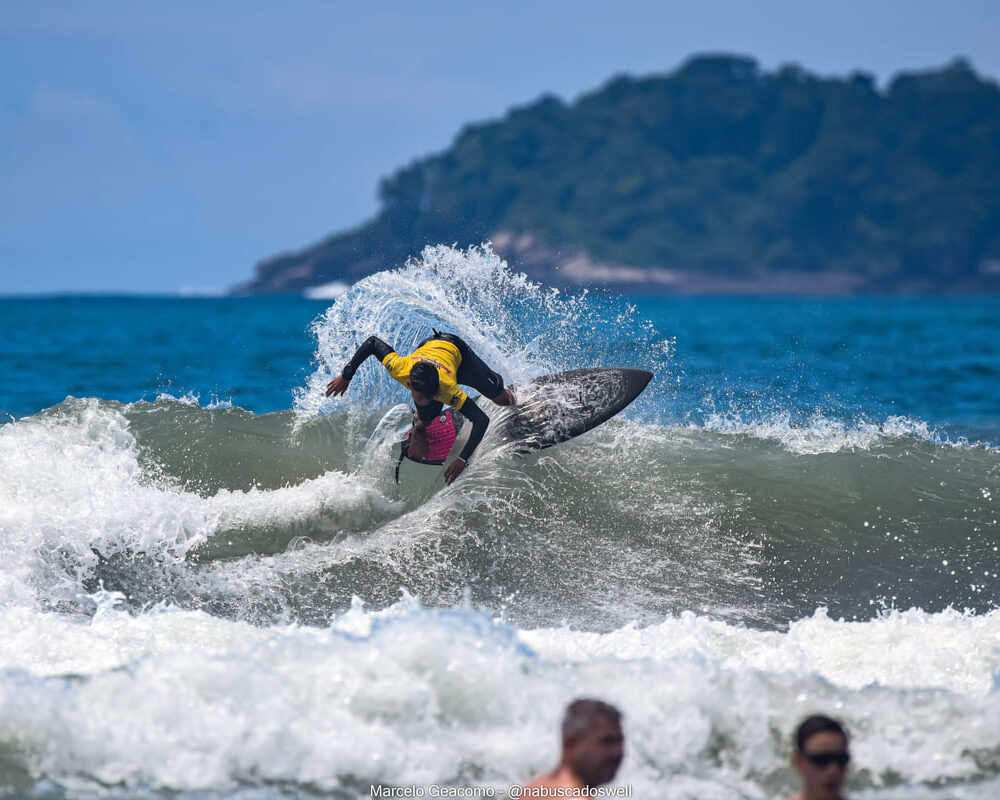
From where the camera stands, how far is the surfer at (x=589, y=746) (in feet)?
10.9

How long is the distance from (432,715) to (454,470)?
3.62 m

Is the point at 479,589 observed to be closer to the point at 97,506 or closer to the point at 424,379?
the point at 424,379

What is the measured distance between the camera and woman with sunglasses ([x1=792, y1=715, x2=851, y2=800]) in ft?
10.9

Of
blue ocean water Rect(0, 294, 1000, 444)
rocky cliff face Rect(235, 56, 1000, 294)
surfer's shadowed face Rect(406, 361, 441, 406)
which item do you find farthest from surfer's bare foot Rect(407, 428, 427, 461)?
rocky cliff face Rect(235, 56, 1000, 294)

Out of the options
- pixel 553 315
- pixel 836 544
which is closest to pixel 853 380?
pixel 553 315

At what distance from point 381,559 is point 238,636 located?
1.87 meters

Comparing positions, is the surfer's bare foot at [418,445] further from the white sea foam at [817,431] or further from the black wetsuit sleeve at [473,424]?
the white sea foam at [817,431]

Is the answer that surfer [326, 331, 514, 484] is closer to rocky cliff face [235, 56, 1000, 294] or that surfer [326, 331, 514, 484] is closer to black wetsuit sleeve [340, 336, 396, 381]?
black wetsuit sleeve [340, 336, 396, 381]

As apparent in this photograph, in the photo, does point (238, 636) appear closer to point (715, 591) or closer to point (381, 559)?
point (381, 559)

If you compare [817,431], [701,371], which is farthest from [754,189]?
[817,431]

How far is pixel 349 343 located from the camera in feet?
33.6

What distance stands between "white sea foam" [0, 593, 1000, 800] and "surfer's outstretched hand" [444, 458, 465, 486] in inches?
112

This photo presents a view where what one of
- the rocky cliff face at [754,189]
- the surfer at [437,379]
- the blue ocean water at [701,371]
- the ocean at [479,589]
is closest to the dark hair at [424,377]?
the surfer at [437,379]

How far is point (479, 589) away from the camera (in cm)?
715
